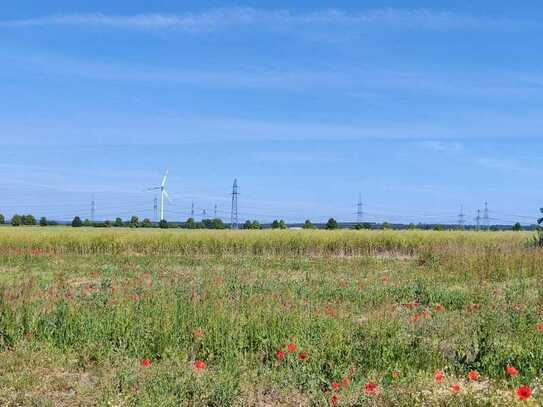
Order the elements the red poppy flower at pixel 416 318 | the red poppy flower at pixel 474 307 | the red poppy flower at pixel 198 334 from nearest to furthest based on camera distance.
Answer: the red poppy flower at pixel 198 334, the red poppy flower at pixel 416 318, the red poppy flower at pixel 474 307

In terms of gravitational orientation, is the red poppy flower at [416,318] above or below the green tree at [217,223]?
below

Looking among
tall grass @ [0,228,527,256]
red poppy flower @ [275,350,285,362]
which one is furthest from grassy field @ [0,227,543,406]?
tall grass @ [0,228,527,256]

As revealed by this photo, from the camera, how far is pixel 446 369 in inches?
245

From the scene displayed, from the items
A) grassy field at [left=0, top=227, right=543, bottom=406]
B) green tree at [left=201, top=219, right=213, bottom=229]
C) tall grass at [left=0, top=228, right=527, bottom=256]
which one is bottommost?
grassy field at [left=0, top=227, right=543, bottom=406]

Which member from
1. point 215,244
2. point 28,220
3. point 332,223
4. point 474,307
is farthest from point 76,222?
point 474,307

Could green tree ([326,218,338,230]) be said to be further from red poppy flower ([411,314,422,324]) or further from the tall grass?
red poppy flower ([411,314,422,324])

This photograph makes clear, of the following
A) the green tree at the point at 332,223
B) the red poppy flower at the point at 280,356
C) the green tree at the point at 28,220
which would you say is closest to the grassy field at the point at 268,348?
the red poppy flower at the point at 280,356

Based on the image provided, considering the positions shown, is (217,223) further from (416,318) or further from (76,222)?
(416,318)

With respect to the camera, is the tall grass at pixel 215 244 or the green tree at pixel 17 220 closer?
the tall grass at pixel 215 244

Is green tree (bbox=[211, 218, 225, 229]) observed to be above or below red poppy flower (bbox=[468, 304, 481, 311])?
above

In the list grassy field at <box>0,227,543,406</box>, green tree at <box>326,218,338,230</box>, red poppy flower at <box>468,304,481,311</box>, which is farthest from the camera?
green tree at <box>326,218,338,230</box>

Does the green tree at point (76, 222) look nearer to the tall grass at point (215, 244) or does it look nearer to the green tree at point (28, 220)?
the green tree at point (28, 220)

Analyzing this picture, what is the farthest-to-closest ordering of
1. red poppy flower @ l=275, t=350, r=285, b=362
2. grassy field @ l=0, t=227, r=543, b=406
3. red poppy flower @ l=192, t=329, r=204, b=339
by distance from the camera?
red poppy flower @ l=192, t=329, r=204, b=339
red poppy flower @ l=275, t=350, r=285, b=362
grassy field @ l=0, t=227, r=543, b=406

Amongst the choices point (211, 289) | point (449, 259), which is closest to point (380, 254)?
point (449, 259)
